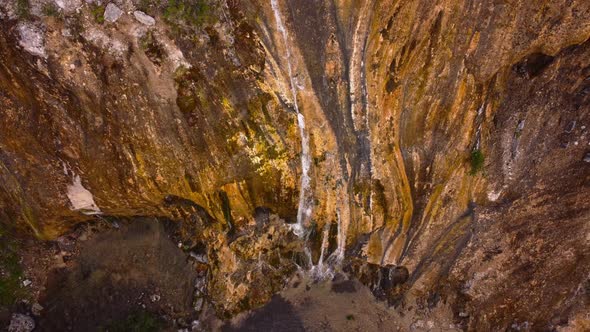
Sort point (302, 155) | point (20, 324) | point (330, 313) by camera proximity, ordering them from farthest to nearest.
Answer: point (330, 313) → point (20, 324) → point (302, 155)

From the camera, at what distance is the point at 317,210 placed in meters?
11.4

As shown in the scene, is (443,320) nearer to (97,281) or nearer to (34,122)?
(97,281)

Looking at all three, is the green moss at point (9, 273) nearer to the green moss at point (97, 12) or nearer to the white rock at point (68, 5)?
the white rock at point (68, 5)

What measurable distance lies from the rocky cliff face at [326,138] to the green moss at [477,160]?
0.11 ft

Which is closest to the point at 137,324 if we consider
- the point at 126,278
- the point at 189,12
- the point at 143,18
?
the point at 126,278

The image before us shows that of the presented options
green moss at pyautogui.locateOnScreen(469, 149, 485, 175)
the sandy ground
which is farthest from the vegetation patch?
green moss at pyautogui.locateOnScreen(469, 149, 485, 175)

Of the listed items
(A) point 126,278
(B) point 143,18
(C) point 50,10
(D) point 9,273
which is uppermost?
(B) point 143,18

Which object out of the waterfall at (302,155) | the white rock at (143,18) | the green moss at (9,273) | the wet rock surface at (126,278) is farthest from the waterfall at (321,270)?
the green moss at (9,273)

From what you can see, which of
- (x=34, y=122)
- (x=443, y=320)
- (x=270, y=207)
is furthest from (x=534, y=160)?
(x=34, y=122)

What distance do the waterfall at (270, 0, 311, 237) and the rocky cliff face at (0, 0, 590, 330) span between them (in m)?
0.04

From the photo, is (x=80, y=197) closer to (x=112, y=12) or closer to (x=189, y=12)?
(x=112, y=12)

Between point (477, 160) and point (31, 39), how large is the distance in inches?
428

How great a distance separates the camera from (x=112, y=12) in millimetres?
8547

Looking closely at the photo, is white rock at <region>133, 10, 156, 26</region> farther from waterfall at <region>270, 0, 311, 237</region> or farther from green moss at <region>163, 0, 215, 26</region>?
waterfall at <region>270, 0, 311, 237</region>
